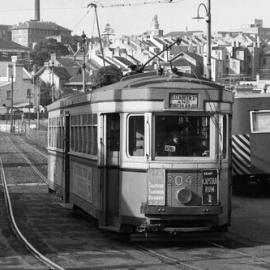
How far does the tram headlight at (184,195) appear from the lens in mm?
11352

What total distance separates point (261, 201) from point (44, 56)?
5568 inches

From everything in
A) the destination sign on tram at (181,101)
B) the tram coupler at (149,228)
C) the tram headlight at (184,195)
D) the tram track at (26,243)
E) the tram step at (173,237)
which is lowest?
the tram track at (26,243)

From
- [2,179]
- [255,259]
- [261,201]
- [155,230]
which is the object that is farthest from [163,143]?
[2,179]

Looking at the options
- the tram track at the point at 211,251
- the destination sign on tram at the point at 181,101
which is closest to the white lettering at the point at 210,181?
the tram track at the point at 211,251

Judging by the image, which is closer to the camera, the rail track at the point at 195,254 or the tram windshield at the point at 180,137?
the rail track at the point at 195,254

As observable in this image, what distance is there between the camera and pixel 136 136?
1170cm

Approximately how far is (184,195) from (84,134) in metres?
2.98

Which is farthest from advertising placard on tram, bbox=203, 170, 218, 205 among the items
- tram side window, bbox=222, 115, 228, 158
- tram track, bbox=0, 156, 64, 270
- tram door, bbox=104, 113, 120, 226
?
tram track, bbox=0, 156, 64, 270

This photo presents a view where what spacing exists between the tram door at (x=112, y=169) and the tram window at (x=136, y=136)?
335mm

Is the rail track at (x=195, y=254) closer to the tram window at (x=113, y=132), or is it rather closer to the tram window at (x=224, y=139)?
the tram window at (x=224, y=139)

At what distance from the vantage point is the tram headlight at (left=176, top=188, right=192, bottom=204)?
1135 centimetres

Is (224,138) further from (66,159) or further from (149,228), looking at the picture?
(66,159)

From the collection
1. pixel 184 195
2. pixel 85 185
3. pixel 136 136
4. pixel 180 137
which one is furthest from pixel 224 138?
pixel 85 185

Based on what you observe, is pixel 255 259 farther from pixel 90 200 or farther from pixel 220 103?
pixel 90 200
